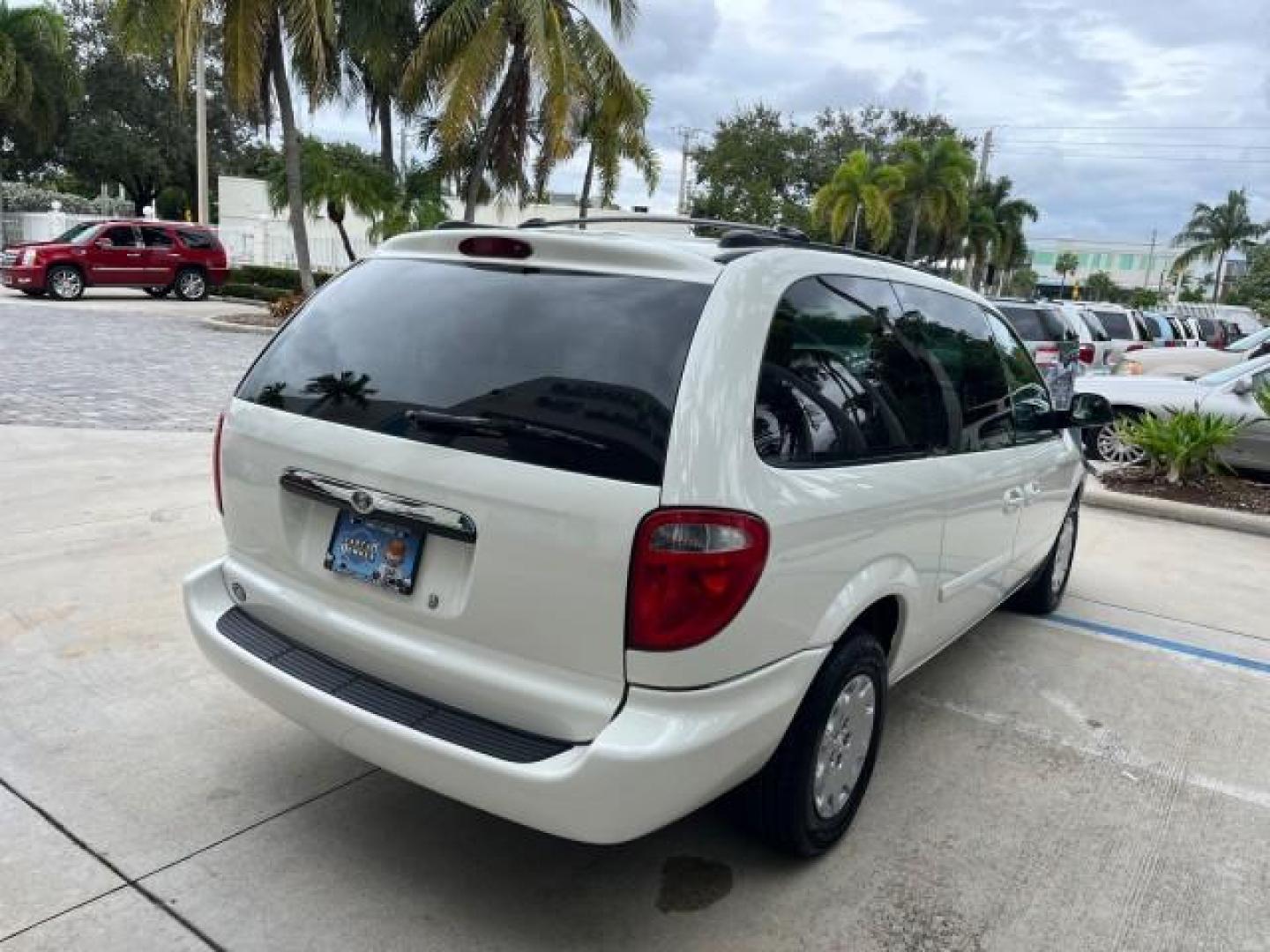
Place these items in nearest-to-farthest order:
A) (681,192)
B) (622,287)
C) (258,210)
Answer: (622,287)
(258,210)
(681,192)

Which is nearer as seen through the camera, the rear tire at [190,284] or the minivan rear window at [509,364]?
the minivan rear window at [509,364]

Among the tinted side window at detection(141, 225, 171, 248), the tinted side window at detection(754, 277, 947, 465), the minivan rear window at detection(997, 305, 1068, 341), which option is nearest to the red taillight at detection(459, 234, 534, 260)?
the tinted side window at detection(754, 277, 947, 465)

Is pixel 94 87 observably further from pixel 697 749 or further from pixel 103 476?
pixel 697 749

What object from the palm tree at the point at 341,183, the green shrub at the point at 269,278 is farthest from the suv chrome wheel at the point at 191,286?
the palm tree at the point at 341,183

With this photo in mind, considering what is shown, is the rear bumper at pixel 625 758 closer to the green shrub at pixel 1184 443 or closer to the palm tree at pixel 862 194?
the green shrub at pixel 1184 443

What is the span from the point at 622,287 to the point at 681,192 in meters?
53.3

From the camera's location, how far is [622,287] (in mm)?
2531

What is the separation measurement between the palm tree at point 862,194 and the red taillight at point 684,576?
3593 centimetres

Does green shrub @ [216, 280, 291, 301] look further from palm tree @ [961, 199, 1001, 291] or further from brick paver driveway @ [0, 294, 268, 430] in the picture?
palm tree @ [961, 199, 1001, 291]

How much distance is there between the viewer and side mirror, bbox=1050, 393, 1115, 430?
181 inches

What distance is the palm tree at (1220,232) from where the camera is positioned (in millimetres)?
67875

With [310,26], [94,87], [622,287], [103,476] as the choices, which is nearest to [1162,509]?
[622,287]

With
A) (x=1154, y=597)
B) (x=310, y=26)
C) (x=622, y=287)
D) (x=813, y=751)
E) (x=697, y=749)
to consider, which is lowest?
(x=1154, y=597)

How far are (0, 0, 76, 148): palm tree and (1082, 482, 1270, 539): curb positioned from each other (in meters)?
33.2
